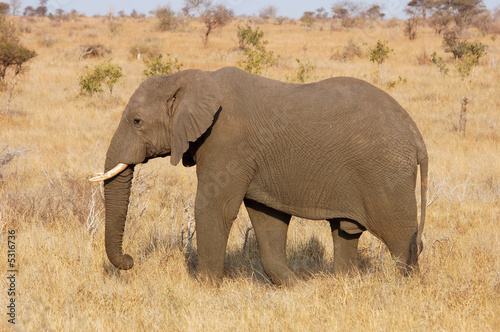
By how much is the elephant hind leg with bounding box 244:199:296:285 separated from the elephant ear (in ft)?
3.16

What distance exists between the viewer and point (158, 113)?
4449 millimetres

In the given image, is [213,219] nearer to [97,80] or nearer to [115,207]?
[115,207]

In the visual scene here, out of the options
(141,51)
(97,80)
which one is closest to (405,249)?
(97,80)

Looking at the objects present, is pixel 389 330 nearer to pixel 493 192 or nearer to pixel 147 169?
pixel 493 192

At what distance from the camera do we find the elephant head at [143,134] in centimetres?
437

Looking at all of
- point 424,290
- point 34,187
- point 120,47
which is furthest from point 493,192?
point 120,47

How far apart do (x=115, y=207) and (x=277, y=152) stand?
4.66 ft

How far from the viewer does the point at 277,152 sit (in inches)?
171

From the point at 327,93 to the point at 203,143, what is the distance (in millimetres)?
1062

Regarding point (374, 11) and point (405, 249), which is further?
point (374, 11)

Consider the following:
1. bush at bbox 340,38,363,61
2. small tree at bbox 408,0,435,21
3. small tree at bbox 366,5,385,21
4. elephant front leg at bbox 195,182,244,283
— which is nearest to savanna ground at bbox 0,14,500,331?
elephant front leg at bbox 195,182,244,283

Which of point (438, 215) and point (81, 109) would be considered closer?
point (438, 215)

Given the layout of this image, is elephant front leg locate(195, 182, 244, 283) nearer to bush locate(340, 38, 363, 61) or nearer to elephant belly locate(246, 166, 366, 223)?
elephant belly locate(246, 166, 366, 223)

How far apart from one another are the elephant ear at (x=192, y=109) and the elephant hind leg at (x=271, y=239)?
37.9 inches
